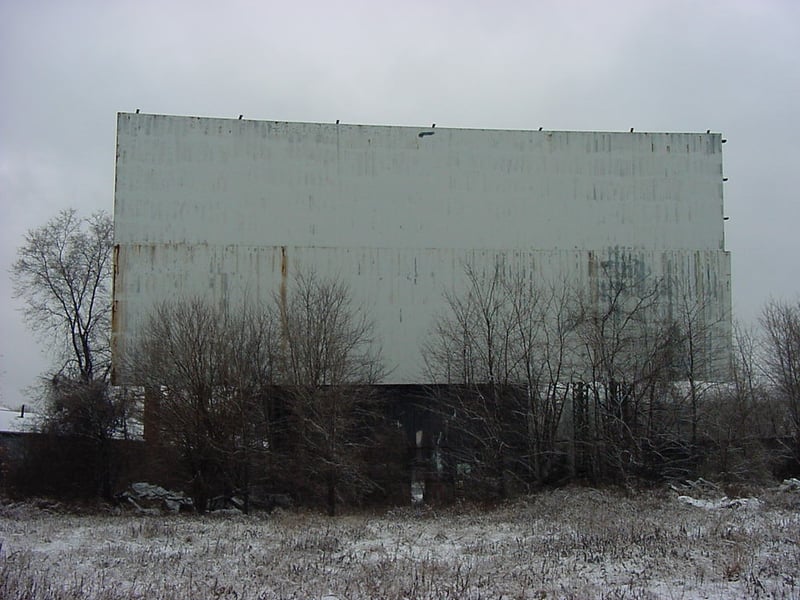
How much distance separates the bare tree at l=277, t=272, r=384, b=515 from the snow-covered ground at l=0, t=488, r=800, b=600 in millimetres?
4863

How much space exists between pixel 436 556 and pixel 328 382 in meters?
12.8

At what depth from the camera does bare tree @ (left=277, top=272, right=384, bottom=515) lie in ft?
84.6

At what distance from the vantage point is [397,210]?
100 feet

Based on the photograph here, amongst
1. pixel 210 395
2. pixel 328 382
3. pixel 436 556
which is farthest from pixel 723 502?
pixel 210 395

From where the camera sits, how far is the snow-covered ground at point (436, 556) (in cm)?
1088

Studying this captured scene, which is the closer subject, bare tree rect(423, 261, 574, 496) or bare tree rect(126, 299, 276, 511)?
bare tree rect(126, 299, 276, 511)

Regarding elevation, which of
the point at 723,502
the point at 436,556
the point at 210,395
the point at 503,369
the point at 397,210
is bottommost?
the point at 723,502

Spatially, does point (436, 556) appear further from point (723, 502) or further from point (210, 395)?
point (210, 395)

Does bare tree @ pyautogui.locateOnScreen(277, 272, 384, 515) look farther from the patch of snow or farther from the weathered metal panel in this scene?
the patch of snow

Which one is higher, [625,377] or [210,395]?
[625,377]

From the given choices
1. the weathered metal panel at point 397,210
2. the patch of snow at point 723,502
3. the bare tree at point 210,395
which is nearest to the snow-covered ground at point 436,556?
the patch of snow at point 723,502

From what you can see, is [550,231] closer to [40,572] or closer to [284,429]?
[284,429]

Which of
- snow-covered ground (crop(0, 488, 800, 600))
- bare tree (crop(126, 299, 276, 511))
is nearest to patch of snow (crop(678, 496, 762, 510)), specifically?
snow-covered ground (crop(0, 488, 800, 600))

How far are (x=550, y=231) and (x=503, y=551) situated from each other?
1835 centimetres
